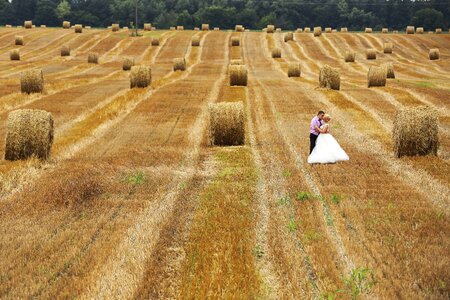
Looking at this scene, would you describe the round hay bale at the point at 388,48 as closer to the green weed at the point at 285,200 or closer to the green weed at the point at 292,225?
the green weed at the point at 285,200

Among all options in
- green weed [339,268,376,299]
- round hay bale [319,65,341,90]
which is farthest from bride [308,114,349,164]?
round hay bale [319,65,341,90]

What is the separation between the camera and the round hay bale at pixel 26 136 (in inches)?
528

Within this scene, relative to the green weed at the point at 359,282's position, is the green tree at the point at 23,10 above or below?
above

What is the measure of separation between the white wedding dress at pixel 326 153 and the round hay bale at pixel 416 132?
163 cm

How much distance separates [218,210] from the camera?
994 cm

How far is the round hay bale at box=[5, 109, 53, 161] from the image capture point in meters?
13.4

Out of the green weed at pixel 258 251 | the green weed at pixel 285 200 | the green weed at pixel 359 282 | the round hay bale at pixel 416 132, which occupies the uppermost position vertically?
the round hay bale at pixel 416 132

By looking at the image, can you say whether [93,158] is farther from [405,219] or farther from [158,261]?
[405,219]

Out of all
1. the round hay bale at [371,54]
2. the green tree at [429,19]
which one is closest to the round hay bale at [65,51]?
the round hay bale at [371,54]

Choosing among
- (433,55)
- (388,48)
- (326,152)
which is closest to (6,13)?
(388,48)

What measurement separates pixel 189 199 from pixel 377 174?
15.8 feet

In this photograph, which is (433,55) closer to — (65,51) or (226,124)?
(65,51)

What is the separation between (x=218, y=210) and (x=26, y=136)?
20.7ft

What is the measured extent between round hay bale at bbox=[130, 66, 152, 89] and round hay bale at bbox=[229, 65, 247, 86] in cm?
486
